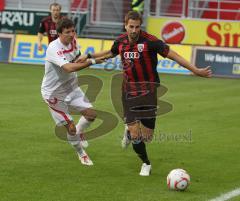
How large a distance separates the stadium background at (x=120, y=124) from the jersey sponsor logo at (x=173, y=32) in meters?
0.04

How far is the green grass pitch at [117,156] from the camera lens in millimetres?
10047

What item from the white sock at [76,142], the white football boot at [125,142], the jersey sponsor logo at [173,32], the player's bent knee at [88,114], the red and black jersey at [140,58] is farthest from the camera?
the jersey sponsor logo at [173,32]

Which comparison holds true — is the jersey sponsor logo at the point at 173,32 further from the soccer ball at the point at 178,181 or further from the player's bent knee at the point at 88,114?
the soccer ball at the point at 178,181

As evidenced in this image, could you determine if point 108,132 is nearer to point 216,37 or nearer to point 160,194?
point 160,194

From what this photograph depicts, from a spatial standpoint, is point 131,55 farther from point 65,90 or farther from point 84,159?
point 84,159

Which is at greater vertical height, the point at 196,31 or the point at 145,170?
the point at 145,170

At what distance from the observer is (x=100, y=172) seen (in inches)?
448

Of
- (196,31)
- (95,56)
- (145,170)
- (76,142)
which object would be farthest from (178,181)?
(196,31)

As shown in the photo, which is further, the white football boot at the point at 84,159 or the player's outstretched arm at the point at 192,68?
the white football boot at the point at 84,159

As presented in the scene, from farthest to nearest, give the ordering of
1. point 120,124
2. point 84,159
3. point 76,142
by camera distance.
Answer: point 120,124, point 76,142, point 84,159

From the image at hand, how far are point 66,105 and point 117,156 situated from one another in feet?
4.17

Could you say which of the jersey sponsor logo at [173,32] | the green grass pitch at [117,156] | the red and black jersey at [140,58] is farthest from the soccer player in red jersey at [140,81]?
the jersey sponsor logo at [173,32]

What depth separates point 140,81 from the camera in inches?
444

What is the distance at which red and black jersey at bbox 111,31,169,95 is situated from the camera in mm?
11047
